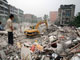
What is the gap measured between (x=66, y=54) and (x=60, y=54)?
22cm

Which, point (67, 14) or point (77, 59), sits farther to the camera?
point (67, 14)

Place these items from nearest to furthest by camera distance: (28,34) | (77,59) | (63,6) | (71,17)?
(77,59) → (28,34) → (71,17) → (63,6)

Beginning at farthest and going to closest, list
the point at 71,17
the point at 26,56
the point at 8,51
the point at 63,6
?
the point at 63,6 < the point at 71,17 < the point at 8,51 < the point at 26,56

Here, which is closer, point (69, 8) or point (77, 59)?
point (77, 59)

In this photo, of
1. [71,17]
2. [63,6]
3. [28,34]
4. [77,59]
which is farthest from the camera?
[63,6]

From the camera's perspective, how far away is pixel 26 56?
2551mm

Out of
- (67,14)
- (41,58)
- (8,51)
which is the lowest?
(41,58)

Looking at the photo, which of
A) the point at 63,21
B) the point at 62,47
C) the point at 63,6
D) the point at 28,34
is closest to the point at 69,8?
the point at 63,6

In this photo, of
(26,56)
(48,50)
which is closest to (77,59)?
(48,50)

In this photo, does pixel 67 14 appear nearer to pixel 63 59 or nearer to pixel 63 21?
pixel 63 21

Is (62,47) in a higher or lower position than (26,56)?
higher

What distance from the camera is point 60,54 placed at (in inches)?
104

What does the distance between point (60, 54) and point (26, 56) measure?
1.30 meters

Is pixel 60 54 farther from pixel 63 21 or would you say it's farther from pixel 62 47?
pixel 63 21
